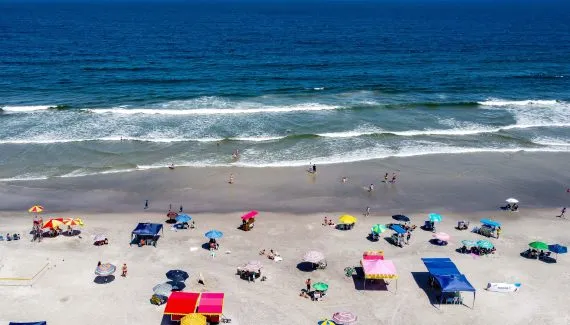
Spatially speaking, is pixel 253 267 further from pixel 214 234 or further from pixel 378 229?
pixel 378 229

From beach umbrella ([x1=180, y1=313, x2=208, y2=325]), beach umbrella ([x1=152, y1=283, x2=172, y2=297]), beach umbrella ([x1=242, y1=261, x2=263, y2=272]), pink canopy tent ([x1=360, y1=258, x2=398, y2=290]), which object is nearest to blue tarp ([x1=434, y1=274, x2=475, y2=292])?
pink canopy tent ([x1=360, y1=258, x2=398, y2=290])

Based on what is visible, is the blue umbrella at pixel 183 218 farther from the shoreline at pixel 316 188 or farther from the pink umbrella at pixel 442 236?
the pink umbrella at pixel 442 236

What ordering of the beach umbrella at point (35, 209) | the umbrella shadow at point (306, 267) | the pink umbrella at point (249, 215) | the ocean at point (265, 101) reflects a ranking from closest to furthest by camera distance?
the umbrella shadow at point (306, 267)
the pink umbrella at point (249, 215)
the beach umbrella at point (35, 209)
the ocean at point (265, 101)

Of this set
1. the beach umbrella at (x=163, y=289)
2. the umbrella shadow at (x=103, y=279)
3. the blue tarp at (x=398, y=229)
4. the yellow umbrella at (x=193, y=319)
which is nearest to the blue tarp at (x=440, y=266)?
the blue tarp at (x=398, y=229)

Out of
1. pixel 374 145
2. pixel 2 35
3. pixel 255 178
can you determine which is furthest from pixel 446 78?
pixel 2 35

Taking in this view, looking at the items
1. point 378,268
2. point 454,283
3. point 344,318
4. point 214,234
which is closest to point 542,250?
point 454,283
